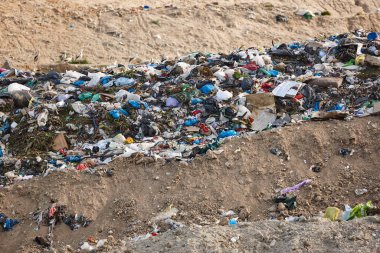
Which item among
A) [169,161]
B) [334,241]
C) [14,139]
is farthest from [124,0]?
[334,241]

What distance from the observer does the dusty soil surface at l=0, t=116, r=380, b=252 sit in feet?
15.8

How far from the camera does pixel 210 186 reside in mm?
5078

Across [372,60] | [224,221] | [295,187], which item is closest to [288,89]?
[372,60]

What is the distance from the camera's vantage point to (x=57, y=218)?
4867 millimetres

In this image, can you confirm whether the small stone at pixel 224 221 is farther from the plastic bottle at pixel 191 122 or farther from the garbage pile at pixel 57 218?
the plastic bottle at pixel 191 122

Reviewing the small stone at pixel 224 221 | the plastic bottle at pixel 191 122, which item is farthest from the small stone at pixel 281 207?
the plastic bottle at pixel 191 122

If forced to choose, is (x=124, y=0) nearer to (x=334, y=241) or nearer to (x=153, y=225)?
(x=153, y=225)

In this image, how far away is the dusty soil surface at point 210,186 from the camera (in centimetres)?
482

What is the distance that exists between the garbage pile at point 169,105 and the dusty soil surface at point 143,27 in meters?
1.99

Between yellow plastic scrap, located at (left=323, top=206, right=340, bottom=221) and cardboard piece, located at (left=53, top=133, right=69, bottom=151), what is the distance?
2.76 metres

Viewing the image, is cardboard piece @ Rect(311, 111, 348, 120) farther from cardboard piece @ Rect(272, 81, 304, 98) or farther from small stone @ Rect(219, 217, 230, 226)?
small stone @ Rect(219, 217, 230, 226)

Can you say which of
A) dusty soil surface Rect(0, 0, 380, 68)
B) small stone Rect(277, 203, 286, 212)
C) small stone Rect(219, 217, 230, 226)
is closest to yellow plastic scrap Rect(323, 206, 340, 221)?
small stone Rect(277, 203, 286, 212)

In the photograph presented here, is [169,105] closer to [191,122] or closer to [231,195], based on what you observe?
[191,122]

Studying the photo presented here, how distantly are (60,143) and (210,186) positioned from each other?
1757 mm
